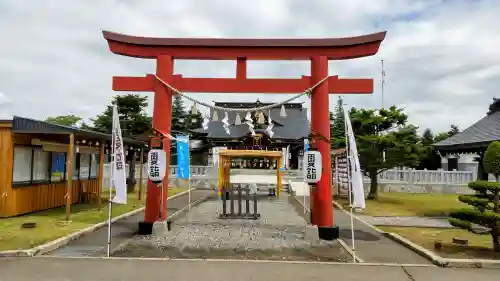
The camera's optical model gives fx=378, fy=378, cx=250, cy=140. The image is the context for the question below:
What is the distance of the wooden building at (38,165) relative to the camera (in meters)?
12.6

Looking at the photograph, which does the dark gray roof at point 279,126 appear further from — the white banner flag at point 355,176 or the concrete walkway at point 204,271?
the concrete walkway at point 204,271

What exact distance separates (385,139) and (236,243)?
1274 centimetres

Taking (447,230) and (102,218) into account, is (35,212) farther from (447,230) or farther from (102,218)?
(447,230)

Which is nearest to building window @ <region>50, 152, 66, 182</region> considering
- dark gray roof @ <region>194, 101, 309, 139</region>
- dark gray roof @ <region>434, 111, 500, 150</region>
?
dark gray roof @ <region>434, 111, 500, 150</region>

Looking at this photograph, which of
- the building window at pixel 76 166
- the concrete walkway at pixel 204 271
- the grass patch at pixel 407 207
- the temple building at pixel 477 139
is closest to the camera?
the concrete walkway at pixel 204 271

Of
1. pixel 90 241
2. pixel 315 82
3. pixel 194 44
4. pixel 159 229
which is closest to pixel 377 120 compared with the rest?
pixel 315 82

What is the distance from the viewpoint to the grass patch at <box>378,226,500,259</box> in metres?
8.81

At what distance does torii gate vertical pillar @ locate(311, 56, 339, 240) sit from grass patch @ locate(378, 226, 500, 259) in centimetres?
245

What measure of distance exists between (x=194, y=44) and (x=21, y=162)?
25.3ft

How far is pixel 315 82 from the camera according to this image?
11141 mm

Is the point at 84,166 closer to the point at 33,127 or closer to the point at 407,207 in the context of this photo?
the point at 33,127

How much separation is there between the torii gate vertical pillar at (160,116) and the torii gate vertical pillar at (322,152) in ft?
14.0

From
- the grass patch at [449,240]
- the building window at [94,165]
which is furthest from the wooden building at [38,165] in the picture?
the grass patch at [449,240]

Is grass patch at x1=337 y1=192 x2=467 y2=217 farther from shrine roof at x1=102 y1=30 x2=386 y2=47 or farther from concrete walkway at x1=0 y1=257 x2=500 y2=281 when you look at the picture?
concrete walkway at x1=0 y1=257 x2=500 y2=281
